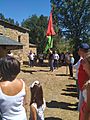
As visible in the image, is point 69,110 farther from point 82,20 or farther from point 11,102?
point 82,20

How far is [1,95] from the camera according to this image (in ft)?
12.1

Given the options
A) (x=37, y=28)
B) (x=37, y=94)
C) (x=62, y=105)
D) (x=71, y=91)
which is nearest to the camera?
(x=37, y=94)

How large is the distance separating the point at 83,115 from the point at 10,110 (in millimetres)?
840

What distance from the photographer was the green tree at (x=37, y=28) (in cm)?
6494

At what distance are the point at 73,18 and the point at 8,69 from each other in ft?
142

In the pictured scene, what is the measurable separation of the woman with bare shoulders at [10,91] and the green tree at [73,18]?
42298mm

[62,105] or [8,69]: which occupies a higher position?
[8,69]

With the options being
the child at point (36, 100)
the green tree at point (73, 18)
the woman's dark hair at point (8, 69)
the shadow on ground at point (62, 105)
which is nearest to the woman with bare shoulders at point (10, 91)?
the woman's dark hair at point (8, 69)

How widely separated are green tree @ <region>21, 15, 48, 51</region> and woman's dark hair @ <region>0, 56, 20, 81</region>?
57.2 meters

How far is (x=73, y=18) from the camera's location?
46.3 metres

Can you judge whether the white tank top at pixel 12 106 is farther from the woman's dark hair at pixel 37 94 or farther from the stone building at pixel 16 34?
the stone building at pixel 16 34

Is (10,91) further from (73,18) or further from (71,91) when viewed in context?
(73,18)

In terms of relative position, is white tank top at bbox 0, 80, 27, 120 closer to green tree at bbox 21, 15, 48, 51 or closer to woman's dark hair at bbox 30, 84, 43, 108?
woman's dark hair at bbox 30, 84, 43, 108

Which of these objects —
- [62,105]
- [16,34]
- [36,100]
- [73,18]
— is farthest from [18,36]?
[36,100]
